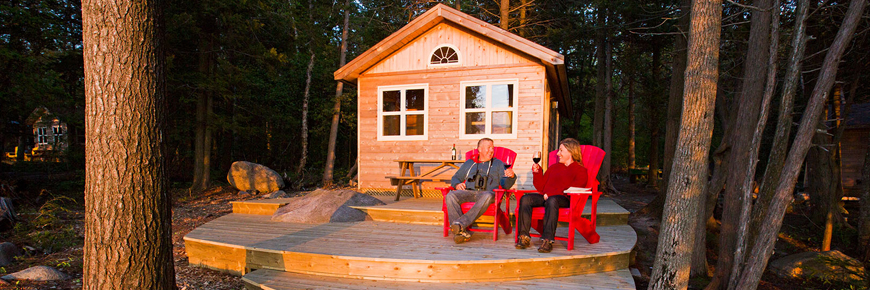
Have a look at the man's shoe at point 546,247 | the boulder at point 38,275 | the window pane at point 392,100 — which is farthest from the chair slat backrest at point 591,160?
the boulder at point 38,275

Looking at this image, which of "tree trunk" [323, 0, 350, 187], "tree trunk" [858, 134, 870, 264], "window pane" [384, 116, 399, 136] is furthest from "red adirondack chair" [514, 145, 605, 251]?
"tree trunk" [323, 0, 350, 187]

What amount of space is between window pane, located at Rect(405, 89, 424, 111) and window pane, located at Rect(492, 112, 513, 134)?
1467 mm

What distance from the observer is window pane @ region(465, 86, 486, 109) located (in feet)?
23.6

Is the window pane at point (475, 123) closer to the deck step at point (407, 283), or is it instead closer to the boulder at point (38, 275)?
the deck step at point (407, 283)

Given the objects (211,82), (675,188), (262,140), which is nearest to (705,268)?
(675,188)

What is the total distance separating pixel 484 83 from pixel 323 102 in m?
8.89

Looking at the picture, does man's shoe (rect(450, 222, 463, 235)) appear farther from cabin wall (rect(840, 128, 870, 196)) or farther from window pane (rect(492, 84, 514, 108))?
cabin wall (rect(840, 128, 870, 196))

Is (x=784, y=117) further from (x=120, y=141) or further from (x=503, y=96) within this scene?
(x=120, y=141)

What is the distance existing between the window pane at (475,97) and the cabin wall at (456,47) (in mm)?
442

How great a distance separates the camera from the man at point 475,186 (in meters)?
4.03

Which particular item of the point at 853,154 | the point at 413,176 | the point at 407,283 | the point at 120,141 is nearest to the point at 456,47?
the point at 413,176

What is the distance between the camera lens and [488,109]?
714cm

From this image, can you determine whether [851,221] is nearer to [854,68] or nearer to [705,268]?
[854,68]

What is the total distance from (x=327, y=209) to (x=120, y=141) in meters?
3.19
